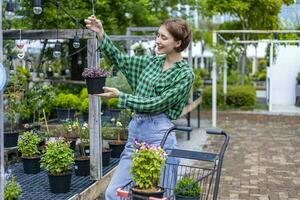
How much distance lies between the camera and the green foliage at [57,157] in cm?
449

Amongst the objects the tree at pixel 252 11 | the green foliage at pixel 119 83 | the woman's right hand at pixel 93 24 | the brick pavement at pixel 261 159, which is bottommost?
the brick pavement at pixel 261 159

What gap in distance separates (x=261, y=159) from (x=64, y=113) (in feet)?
10.4

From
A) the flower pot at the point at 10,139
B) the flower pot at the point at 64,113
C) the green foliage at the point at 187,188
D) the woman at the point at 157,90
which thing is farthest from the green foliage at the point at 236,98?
the green foliage at the point at 187,188

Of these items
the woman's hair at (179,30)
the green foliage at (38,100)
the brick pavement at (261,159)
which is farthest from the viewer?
the green foliage at (38,100)

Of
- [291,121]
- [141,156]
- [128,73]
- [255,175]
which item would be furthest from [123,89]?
[291,121]

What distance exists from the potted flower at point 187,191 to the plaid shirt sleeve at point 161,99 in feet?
1.54

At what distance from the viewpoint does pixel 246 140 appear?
968 centimetres

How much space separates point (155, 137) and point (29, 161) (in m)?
2.44

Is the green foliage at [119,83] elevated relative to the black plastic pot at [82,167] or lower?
elevated

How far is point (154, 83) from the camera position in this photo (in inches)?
123

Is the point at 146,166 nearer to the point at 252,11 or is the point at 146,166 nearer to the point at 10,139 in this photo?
the point at 10,139

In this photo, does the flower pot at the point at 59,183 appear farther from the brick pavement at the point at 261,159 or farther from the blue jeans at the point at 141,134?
the brick pavement at the point at 261,159

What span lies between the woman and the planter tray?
1.41 metres

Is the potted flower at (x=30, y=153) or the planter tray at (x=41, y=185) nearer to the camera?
the planter tray at (x=41, y=185)
